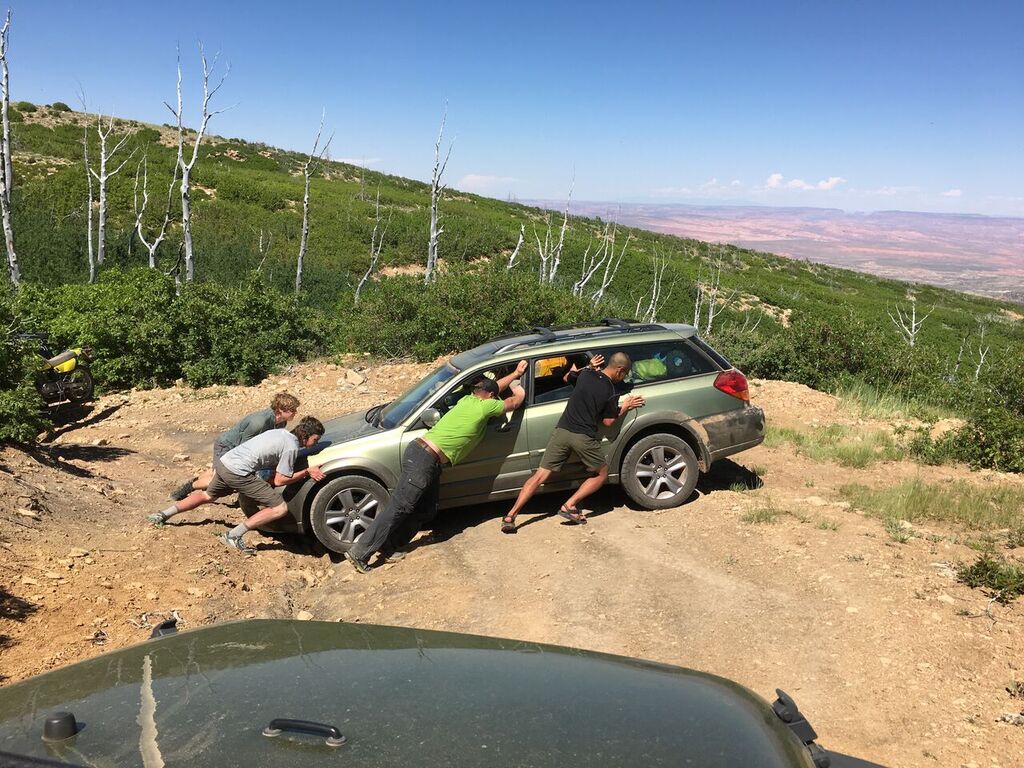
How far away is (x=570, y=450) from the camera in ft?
23.2

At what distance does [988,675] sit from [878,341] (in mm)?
13374

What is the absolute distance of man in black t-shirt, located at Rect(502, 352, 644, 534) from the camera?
6.92 metres

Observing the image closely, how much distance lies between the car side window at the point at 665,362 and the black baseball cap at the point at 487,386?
4.82 feet

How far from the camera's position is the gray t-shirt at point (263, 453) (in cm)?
668

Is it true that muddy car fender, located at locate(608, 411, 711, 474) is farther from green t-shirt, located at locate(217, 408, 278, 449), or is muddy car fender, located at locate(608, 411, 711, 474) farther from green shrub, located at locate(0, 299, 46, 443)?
green shrub, located at locate(0, 299, 46, 443)

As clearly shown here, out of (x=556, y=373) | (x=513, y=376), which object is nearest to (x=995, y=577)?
(x=556, y=373)

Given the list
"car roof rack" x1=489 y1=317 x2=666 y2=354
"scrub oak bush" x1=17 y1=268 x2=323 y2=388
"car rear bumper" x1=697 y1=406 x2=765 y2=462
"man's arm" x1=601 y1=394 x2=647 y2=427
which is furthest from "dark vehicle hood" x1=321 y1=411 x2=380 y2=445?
"scrub oak bush" x1=17 y1=268 x2=323 y2=388

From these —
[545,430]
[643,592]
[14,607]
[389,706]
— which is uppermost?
[389,706]

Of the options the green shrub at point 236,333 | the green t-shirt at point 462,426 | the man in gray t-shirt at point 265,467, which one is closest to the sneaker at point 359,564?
the man in gray t-shirt at point 265,467

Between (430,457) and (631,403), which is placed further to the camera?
(631,403)

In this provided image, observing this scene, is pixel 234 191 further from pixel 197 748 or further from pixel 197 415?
pixel 197 748

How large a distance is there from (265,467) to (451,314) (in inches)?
357

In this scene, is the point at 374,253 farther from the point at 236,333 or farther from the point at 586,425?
the point at 586,425

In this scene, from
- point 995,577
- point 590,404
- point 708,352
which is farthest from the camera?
point 708,352
